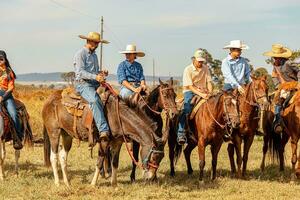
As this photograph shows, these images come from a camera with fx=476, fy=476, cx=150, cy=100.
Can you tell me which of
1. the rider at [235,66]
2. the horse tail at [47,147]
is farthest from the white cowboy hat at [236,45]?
the horse tail at [47,147]

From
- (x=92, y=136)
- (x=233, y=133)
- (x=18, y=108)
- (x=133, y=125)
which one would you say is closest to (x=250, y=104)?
(x=233, y=133)

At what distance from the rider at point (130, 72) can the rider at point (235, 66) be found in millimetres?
2043

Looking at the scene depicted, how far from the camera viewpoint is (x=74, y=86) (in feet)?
34.5

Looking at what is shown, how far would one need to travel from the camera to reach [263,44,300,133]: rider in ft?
39.7

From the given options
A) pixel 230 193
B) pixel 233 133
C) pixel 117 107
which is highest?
pixel 117 107

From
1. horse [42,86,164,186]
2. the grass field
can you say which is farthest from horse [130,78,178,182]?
the grass field

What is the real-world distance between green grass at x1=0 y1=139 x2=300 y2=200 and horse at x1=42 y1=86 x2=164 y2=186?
1.36 feet

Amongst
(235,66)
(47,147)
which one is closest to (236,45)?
(235,66)

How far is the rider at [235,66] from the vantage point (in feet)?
38.1

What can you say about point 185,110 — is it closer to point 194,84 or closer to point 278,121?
point 194,84

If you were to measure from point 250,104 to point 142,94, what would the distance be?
2.51 meters

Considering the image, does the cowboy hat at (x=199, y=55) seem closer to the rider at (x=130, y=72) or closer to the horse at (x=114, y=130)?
the rider at (x=130, y=72)

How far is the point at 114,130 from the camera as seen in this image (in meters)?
9.86

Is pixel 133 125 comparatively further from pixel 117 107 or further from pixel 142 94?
pixel 142 94
